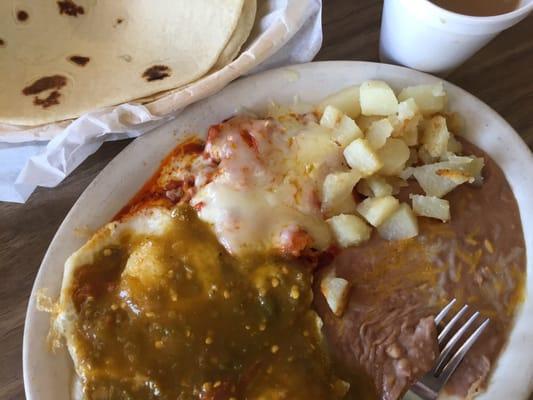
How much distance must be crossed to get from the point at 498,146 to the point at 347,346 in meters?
0.86

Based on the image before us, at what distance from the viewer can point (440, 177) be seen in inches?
74.2

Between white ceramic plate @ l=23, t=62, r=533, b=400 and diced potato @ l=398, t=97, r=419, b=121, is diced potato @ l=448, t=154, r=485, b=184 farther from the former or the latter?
diced potato @ l=398, t=97, r=419, b=121

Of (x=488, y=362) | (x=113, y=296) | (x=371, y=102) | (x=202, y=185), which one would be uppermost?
(x=371, y=102)

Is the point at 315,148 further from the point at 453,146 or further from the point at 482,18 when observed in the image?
the point at 482,18

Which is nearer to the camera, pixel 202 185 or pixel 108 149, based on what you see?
pixel 202 185

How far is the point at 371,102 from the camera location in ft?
6.34

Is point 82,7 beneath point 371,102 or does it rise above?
above

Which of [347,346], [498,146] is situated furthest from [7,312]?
[498,146]

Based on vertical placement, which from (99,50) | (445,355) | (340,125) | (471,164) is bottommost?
(445,355)

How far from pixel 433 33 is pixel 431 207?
0.56 meters

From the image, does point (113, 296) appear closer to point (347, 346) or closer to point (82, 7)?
point (347, 346)

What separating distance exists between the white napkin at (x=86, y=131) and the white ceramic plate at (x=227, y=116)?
0.28 feet

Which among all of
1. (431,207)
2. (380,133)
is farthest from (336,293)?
(380,133)

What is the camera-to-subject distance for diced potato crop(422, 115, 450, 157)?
1.92m
